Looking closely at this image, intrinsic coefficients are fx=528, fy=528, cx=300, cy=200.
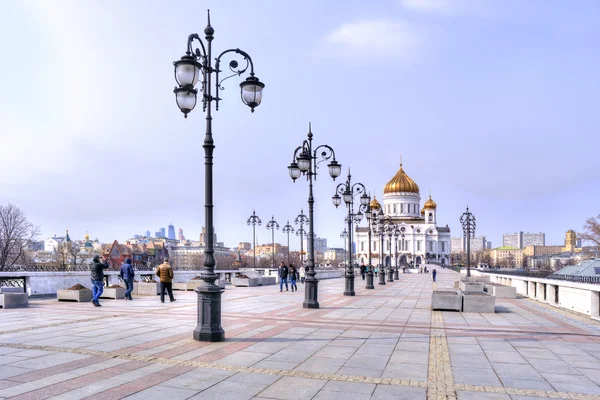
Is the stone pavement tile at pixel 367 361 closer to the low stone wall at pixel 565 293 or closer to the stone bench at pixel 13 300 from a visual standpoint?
the low stone wall at pixel 565 293

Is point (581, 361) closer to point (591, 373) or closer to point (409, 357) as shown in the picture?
point (591, 373)

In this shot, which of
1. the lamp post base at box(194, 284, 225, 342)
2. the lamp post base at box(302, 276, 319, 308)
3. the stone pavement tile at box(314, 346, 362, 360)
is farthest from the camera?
the lamp post base at box(302, 276, 319, 308)

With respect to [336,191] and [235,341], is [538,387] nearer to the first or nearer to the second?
[235,341]

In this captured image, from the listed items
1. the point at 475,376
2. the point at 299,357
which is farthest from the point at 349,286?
the point at 475,376

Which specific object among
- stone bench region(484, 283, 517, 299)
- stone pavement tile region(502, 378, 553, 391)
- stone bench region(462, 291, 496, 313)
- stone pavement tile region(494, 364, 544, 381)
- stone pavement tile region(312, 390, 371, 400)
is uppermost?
stone pavement tile region(312, 390, 371, 400)

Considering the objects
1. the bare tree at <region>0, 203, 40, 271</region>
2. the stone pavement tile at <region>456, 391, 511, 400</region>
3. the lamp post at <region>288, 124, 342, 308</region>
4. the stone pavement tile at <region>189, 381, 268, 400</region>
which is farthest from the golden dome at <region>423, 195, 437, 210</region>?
the stone pavement tile at <region>189, 381, 268, 400</region>

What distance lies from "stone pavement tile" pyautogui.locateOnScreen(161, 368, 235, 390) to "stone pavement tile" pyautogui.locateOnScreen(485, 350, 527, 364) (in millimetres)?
4533

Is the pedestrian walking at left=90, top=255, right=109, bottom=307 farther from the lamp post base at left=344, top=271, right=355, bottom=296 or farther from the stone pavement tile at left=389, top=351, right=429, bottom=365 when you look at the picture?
the stone pavement tile at left=389, top=351, right=429, bottom=365

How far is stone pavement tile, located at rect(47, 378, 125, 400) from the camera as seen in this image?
659 centimetres

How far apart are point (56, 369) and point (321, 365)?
4.07m

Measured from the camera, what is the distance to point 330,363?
28.3ft

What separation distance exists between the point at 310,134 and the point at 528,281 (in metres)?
13.9

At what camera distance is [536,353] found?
31.9 feet

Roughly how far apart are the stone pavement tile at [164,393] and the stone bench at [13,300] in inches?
481
